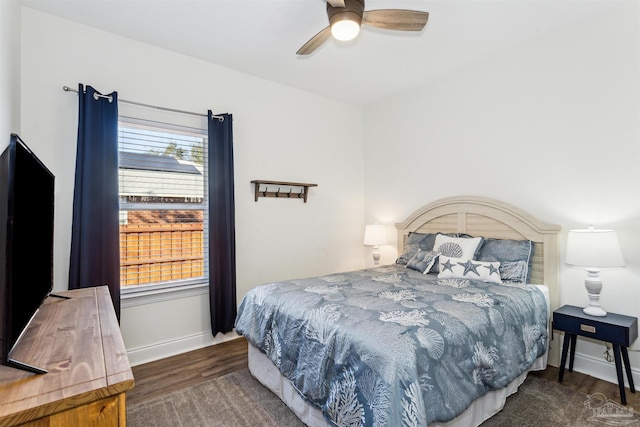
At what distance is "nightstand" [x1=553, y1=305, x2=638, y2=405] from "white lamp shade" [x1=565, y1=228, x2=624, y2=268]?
0.38 meters

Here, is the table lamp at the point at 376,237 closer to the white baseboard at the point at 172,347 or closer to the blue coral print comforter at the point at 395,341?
the blue coral print comforter at the point at 395,341

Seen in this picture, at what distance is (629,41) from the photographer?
7.79 ft

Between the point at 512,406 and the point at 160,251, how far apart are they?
3000 mm

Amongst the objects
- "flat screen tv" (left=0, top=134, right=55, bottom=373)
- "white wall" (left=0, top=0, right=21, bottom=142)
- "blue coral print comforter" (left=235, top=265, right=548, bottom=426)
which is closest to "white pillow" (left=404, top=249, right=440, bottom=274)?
"blue coral print comforter" (left=235, top=265, right=548, bottom=426)

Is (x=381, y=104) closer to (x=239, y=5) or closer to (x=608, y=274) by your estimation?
(x=239, y=5)

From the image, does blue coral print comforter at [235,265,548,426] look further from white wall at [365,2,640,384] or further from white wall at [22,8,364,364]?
white wall at [22,8,364,364]

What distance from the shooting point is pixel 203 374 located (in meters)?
2.59

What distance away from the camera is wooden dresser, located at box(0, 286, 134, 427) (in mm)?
747

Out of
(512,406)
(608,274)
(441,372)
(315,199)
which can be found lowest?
(512,406)

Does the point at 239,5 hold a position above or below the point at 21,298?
above

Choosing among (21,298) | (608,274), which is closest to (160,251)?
(21,298)

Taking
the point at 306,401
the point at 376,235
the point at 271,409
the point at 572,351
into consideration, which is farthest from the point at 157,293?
the point at 572,351

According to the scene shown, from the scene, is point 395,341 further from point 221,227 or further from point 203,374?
point 221,227

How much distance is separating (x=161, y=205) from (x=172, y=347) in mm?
1303
